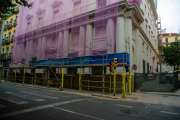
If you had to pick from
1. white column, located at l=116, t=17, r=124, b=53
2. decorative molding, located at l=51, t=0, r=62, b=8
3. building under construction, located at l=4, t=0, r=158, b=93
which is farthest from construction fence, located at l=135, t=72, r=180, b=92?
decorative molding, located at l=51, t=0, r=62, b=8

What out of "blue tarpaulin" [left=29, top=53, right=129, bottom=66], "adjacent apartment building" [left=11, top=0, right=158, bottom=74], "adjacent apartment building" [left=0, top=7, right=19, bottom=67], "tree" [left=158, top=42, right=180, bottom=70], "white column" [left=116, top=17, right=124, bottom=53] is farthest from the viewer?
"adjacent apartment building" [left=0, top=7, right=19, bottom=67]

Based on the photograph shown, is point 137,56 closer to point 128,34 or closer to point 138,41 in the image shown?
point 138,41

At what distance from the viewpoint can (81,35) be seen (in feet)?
57.4

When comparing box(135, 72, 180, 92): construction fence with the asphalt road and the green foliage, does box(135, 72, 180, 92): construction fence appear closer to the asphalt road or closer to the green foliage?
the asphalt road

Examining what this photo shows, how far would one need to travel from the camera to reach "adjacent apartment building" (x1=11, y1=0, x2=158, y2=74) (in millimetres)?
15086

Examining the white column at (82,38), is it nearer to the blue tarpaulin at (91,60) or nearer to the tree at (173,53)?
the blue tarpaulin at (91,60)

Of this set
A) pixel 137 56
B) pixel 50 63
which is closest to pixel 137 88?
pixel 137 56

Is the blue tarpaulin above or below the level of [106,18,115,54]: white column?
below

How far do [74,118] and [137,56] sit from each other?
15.2m

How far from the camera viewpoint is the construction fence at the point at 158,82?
13.4 m

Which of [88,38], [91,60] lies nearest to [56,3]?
[88,38]

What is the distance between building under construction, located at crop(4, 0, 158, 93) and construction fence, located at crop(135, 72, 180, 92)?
202cm

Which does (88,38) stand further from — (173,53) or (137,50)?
(173,53)

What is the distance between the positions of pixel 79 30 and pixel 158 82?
39.9 feet
